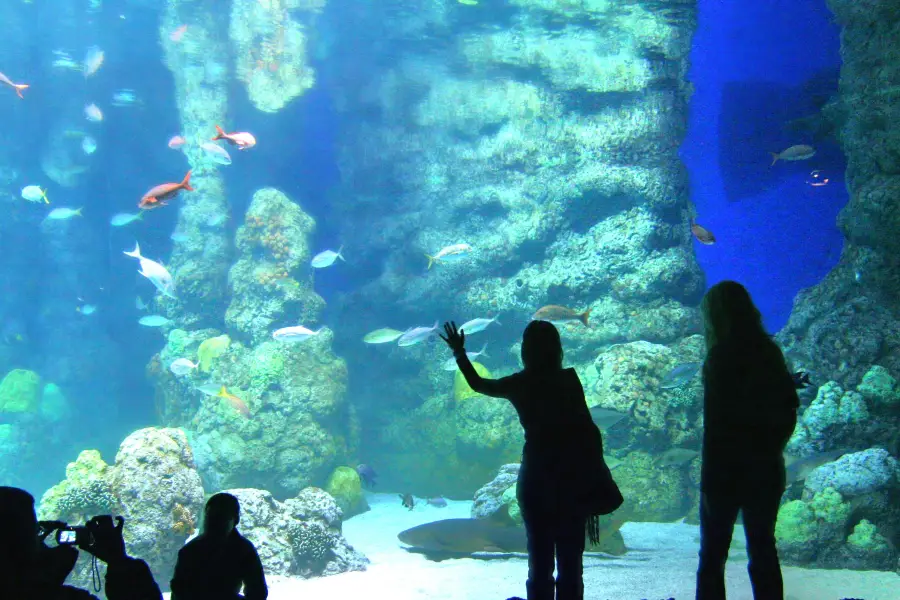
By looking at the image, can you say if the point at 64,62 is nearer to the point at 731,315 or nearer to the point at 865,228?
the point at 731,315

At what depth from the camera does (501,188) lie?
1362 cm

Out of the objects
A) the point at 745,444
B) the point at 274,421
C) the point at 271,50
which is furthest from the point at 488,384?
the point at 271,50

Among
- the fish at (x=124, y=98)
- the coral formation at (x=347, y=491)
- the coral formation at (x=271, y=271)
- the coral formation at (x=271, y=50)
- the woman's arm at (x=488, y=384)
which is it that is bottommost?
the coral formation at (x=347, y=491)

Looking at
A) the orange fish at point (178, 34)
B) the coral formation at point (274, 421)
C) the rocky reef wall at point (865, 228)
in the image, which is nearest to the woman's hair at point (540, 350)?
the rocky reef wall at point (865, 228)

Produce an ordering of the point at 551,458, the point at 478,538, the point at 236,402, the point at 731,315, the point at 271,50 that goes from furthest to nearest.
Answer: the point at 271,50, the point at 236,402, the point at 478,538, the point at 731,315, the point at 551,458

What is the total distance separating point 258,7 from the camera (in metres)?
14.5

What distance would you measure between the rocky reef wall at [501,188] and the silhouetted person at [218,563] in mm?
8982

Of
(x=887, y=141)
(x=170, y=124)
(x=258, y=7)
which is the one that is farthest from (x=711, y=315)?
(x=170, y=124)

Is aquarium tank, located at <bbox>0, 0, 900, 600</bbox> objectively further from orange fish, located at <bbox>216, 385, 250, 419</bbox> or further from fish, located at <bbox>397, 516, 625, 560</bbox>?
orange fish, located at <bbox>216, 385, 250, 419</bbox>

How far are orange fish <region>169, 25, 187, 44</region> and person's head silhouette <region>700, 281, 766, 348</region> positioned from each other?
697 inches

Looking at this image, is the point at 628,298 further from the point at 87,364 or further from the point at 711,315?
the point at 87,364

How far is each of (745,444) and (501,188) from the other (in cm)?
1177

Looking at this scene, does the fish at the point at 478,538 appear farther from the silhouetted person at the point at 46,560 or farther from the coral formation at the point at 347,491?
the silhouetted person at the point at 46,560

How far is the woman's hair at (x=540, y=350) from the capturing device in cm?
248
